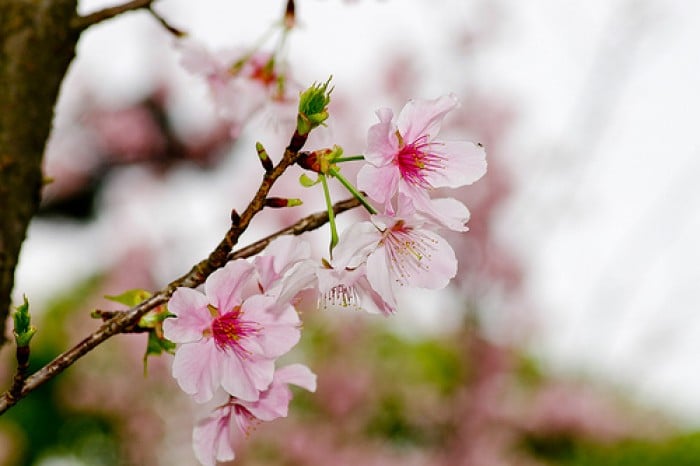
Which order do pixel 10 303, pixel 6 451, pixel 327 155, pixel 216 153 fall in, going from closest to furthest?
pixel 327 155, pixel 10 303, pixel 216 153, pixel 6 451

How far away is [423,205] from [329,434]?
128 inches

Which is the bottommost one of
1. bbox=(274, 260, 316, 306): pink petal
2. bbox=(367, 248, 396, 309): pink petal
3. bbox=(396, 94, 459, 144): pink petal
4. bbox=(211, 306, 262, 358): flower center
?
bbox=(211, 306, 262, 358): flower center

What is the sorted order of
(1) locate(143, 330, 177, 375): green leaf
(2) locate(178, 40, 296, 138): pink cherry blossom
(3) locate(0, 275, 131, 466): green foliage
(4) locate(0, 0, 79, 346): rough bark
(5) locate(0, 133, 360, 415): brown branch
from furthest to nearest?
(3) locate(0, 275, 131, 466): green foliage, (2) locate(178, 40, 296, 138): pink cherry blossom, (4) locate(0, 0, 79, 346): rough bark, (1) locate(143, 330, 177, 375): green leaf, (5) locate(0, 133, 360, 415): brown branch

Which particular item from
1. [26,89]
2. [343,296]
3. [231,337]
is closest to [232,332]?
[231,337]

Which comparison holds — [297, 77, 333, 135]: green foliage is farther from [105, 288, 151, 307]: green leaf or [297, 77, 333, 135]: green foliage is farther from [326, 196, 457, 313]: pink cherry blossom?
[105, 288, 151, 307]: green leaf

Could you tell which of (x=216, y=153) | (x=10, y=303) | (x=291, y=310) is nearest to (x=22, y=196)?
(x=10, y=303)

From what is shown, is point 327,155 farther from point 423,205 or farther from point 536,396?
point 536,396

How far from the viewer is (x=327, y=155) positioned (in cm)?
58

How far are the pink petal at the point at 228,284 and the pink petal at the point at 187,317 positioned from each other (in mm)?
10

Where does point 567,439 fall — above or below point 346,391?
above

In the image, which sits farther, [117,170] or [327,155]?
[117,170]

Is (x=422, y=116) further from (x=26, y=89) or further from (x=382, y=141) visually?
(x=26, y=89)

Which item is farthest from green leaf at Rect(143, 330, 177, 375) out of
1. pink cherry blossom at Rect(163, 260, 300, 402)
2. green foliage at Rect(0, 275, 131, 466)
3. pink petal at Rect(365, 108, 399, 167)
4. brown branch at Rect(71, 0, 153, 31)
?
green foliage at Rect(0, 275, 131, 466)

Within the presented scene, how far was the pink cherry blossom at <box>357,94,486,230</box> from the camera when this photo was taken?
572 mm
